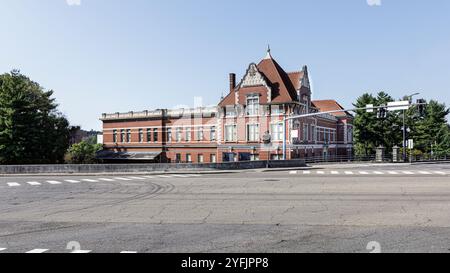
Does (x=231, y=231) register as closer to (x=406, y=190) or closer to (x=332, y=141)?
(x=406, y=190)

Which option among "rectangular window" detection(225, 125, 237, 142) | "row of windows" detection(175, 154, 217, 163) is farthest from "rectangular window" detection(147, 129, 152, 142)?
"rectangular window" detection(225, 125, 237, 142)

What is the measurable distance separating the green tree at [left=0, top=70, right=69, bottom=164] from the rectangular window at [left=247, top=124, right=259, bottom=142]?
27.4 metres

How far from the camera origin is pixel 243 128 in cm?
5191

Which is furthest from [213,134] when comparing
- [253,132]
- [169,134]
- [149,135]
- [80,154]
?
[80,154]

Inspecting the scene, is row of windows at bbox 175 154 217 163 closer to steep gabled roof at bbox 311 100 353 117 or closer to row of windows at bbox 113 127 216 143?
row of windows at bbox 113 127 216 143

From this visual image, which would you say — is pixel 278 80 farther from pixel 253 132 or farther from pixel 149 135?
pixel 149 135

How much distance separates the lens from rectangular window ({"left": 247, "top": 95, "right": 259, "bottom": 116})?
50.8 meters

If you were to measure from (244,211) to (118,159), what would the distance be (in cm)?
5617

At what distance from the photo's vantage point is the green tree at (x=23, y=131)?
46188 mm

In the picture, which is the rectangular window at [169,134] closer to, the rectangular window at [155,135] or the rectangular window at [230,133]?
the rectangular window at [155,135]

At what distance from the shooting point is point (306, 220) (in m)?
10.5

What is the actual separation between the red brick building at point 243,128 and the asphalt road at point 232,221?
2344cm
